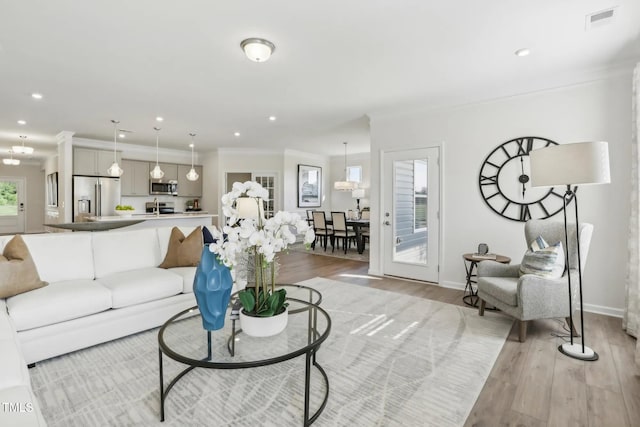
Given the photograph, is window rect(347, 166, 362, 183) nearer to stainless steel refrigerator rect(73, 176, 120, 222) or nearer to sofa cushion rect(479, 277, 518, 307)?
A: stainless steel refrigerator rect(73, 176, 120, 222)

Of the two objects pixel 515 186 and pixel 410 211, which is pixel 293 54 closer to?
pixel 410 211

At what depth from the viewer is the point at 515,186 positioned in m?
3.80

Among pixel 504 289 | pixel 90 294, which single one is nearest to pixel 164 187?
pixel 90 294

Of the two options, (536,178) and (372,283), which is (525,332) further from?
(372,283)

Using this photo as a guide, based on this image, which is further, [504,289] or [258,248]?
[504,289]

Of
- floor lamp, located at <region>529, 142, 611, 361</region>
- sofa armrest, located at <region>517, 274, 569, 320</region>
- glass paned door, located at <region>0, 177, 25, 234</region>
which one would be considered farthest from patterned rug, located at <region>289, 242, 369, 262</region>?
glass paned door, located at <region>0, 177, 25, 234</region>

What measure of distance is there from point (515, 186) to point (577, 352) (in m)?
2.01

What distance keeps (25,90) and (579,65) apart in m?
6.44

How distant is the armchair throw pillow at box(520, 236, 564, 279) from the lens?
2750mm

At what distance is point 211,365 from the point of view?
143 centimetres

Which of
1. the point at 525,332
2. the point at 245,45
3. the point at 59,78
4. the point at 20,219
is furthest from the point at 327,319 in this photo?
the point at 20,219

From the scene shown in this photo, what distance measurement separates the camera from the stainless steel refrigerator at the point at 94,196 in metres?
6.57

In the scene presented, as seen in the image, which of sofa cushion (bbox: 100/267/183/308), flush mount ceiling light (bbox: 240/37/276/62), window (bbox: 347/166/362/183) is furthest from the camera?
window (bbox: 347/166/362/183)

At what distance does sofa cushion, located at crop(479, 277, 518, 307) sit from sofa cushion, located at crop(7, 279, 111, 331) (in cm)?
335
